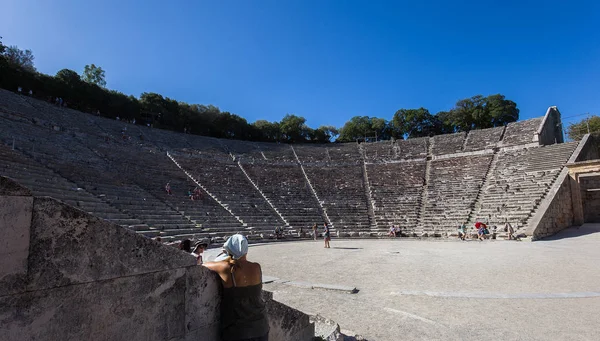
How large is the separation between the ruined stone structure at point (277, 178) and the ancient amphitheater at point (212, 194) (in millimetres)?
119

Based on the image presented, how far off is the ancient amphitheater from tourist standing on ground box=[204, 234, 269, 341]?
14 cm

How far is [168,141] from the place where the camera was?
31062 mm

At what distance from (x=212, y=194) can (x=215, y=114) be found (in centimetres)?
2511

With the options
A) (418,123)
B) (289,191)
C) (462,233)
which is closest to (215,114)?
(289,191)

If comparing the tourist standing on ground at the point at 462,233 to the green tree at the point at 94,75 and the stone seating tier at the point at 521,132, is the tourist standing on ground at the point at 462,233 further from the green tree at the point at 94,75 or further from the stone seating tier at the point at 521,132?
the green tree at the point at 94,75

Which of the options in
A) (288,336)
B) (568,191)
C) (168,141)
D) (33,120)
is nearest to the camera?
(288,336)

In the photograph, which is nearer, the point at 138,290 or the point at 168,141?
the point at 138,290

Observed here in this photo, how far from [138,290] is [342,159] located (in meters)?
32.8

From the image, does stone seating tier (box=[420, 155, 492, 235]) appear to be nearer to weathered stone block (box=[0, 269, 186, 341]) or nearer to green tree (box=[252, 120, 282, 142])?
weathered stone block (box=[0, 269, 186, 341])

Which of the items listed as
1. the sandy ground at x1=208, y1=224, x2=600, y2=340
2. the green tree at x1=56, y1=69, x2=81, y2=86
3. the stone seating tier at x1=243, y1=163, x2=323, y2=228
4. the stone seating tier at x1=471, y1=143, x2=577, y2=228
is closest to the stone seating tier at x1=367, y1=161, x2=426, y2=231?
the stone seating tier at x1=471, y1=143, x2=577, y2=228

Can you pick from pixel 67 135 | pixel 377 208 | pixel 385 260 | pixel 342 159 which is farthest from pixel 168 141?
pixel 385 260

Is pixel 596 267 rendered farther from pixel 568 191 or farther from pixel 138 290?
pixel 568 191

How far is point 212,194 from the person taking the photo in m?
22.8

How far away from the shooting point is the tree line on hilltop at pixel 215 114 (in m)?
32.8
